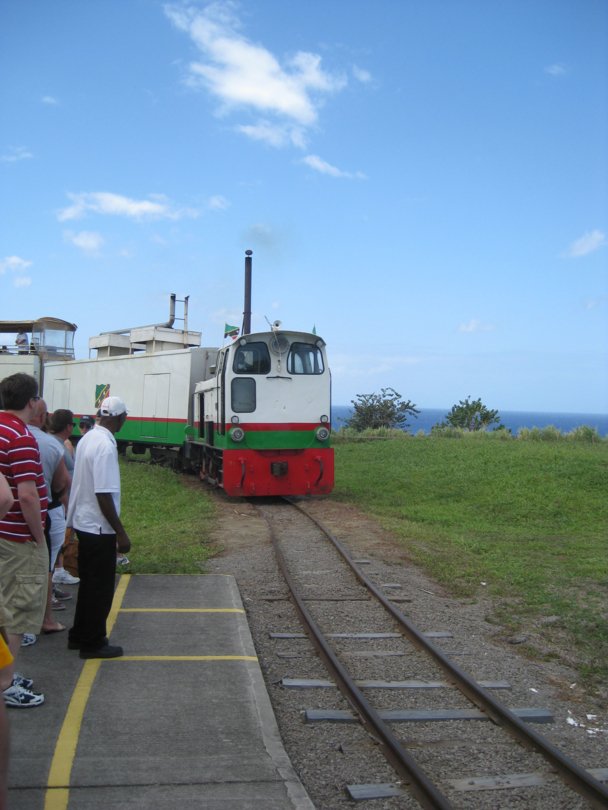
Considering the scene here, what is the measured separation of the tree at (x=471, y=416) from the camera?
4294 cm

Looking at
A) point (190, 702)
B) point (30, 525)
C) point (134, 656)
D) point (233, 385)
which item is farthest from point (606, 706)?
point (233, 385)

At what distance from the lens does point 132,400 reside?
21719 millimetres

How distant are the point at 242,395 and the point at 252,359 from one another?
0.76 meters

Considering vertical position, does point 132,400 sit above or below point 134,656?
above

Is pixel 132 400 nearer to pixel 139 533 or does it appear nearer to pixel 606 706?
pixel 139 533

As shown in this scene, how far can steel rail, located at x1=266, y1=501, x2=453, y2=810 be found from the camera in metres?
4.03

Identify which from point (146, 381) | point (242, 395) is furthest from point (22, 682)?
point (146, 381)

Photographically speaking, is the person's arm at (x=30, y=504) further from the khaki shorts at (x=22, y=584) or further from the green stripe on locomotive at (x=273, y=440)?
the green stripe on locomotive at (x=273, y=440)

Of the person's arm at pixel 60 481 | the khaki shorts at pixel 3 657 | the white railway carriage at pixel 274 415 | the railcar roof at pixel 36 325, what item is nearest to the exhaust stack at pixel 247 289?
the white railway carriage at pixel 274 415

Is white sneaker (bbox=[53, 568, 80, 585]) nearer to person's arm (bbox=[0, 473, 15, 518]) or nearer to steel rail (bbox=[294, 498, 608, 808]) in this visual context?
steel rail (bbox=[294, 498, 608, 808])

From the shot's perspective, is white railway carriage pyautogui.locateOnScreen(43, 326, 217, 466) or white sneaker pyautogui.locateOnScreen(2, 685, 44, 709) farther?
white railway carriage pyautogui.locateOnScreen(43, 326, 217, 466)

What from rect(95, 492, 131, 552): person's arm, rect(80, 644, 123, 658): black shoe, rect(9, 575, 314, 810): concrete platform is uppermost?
rect(95, 492, 131, 552): person's arm

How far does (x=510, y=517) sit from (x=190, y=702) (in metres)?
10.3

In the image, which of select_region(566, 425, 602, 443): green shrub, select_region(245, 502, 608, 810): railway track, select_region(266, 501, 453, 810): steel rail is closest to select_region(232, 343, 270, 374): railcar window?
select_region(245, 502, 608, 810): railway track
